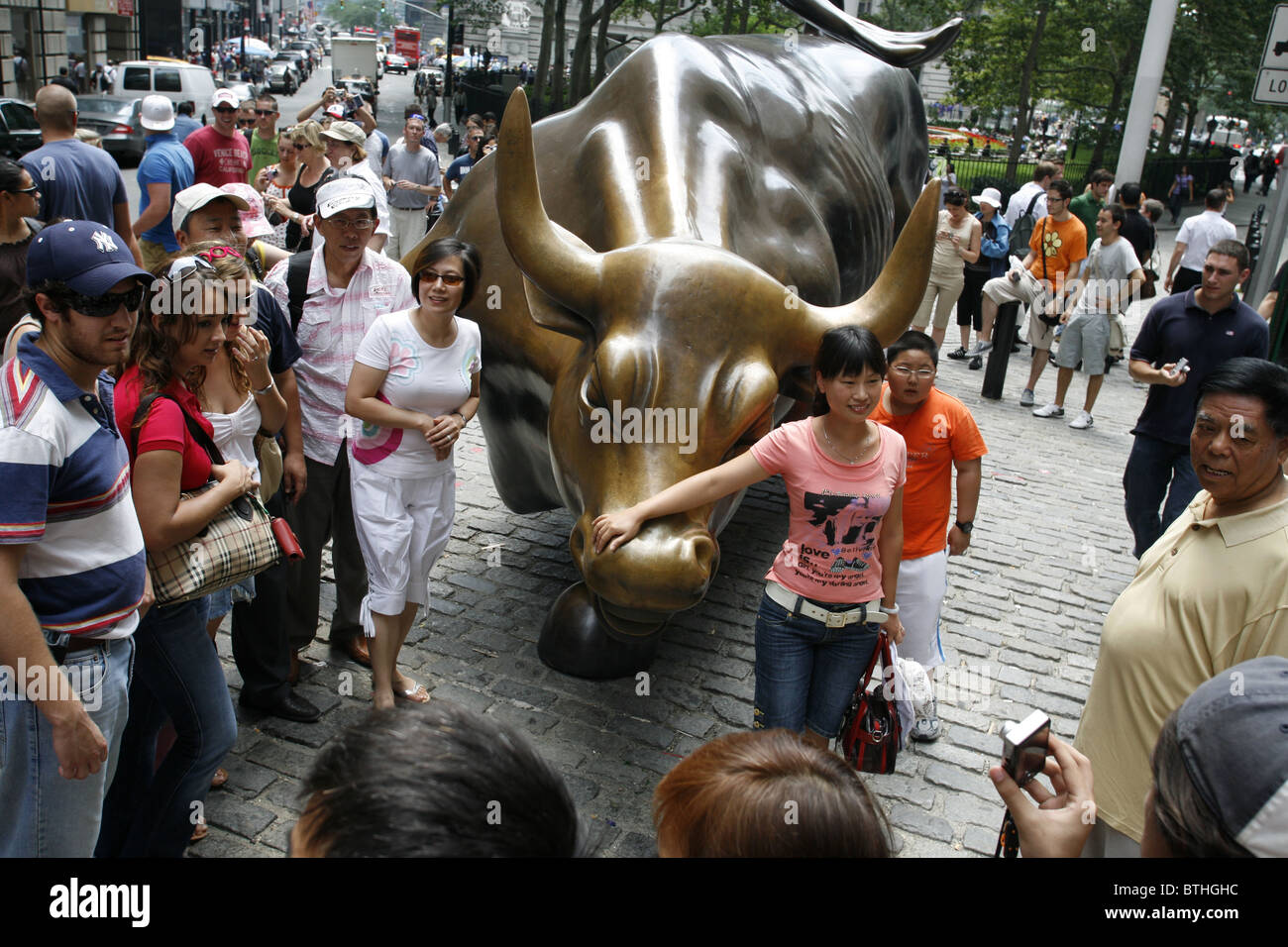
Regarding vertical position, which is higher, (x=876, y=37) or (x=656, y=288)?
(x=876, y=37)

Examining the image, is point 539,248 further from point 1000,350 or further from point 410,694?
point 1000,350

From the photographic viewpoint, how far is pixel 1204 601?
275 cm

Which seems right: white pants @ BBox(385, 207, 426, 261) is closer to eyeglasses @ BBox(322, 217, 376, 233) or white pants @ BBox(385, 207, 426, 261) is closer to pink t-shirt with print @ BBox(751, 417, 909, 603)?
eyeglasses @ BBox(322, 217, 376, 233)

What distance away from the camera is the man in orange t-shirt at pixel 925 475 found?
172 inches

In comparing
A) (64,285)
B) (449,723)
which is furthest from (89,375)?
(449,723)

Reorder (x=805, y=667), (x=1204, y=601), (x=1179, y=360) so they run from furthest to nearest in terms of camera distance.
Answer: (x=1179, y=360) < (x=805, y=667) < (x=1204, y=601)

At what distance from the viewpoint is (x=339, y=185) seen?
14.8 ft

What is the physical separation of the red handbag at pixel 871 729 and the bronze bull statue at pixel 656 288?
75 centimetres

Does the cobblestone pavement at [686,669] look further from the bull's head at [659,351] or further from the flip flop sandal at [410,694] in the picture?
the bull's head at [659,351]

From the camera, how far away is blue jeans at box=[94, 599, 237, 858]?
3.14 meters

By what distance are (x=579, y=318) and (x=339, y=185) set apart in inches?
47.6

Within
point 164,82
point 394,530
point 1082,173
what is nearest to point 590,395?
point 394,530

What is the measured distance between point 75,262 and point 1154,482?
219 inches

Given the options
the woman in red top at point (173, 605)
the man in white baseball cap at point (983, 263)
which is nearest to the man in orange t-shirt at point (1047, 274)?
the man in white baseball cap at point (983, 263)
